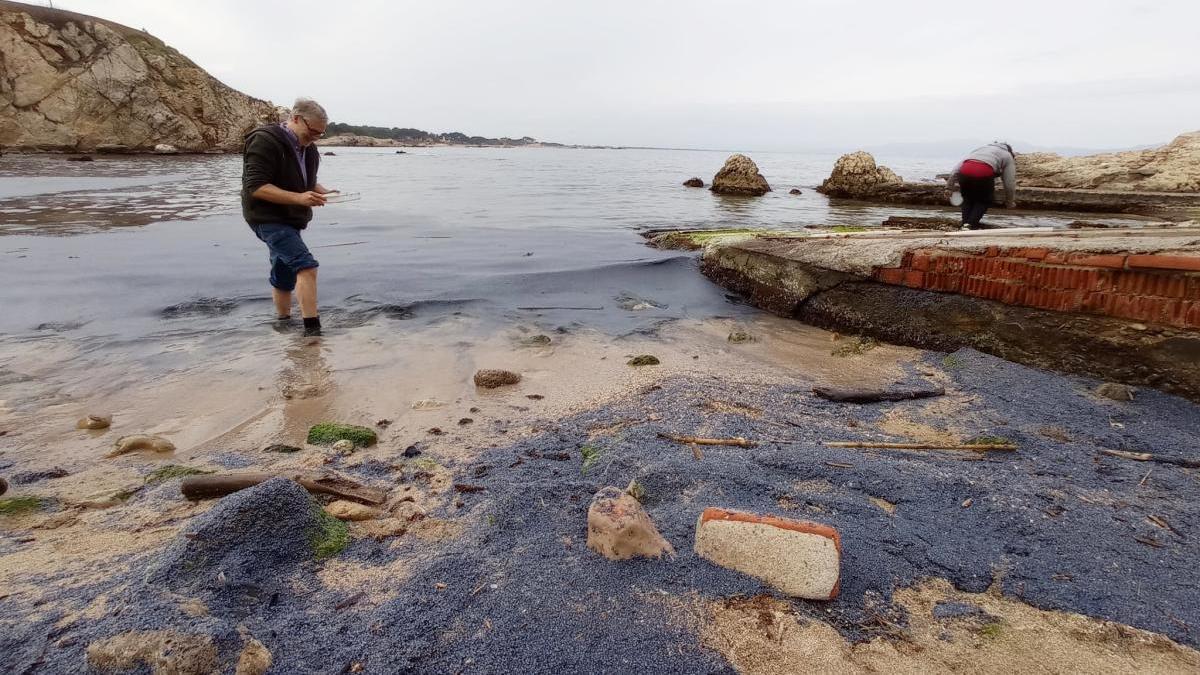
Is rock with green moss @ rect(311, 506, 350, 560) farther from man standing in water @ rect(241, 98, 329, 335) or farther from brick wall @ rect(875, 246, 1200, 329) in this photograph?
brick wall @ rect(875, 246, 1200, 329)

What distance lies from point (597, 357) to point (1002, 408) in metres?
2.69

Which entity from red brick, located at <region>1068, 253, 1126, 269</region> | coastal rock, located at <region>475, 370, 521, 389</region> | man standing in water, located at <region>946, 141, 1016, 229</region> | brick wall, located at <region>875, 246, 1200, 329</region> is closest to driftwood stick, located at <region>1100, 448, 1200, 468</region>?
brick wall, located at <region>875, 246, 1200, 329</region>

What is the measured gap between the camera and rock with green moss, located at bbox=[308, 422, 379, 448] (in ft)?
10.2

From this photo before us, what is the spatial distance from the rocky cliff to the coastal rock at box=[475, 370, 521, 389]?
48.4 m

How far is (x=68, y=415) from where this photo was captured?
11.3 ft

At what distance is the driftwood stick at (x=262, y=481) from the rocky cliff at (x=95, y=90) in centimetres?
4896

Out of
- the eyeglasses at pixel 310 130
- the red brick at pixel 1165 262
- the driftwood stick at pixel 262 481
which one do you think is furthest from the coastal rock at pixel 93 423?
the red brick at pixel 1165 262

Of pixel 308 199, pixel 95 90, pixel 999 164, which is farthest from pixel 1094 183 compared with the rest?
pixel 95 90

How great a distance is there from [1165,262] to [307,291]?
19.8 ft

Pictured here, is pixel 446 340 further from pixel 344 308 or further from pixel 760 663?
pixel 760 663

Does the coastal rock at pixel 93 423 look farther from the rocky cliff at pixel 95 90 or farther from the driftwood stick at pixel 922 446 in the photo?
the rocky cliff at pixel 95 90

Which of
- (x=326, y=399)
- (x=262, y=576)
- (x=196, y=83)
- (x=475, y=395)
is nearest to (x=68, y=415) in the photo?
(x=326, y=399)

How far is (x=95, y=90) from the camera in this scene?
3847 centimetres

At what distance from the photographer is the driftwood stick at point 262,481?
2418mm
